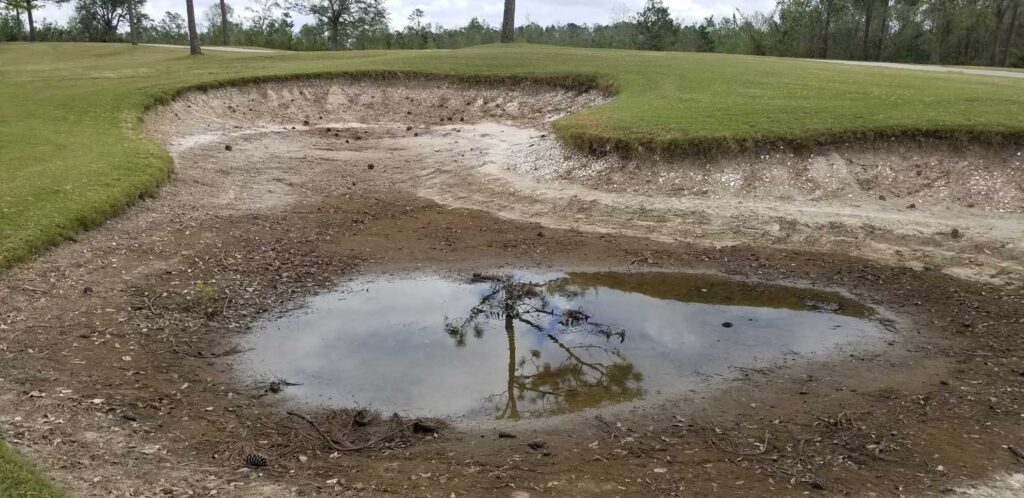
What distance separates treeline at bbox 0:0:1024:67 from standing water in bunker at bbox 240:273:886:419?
4943 cm

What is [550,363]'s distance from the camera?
846 cm

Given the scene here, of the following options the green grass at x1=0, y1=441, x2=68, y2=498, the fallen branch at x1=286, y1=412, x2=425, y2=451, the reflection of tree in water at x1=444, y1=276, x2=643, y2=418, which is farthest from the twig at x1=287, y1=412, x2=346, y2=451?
the green grass at x1=0, y1=441, x2=68, y2=498

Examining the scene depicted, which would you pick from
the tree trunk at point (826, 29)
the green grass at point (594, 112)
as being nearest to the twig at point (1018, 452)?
the green grass at point (594, 112)

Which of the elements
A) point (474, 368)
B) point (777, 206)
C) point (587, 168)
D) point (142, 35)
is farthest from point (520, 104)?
point (142, 35)

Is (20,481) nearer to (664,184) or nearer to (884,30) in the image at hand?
(664,184)

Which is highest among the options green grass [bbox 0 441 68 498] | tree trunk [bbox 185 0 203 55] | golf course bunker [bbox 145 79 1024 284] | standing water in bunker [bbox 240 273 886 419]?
tree trunk [bbox 185 0 203 55]

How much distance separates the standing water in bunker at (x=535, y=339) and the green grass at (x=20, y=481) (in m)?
2.58

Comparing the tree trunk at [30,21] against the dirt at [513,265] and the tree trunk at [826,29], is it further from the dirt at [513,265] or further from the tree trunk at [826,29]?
the tree trunk at [826,29]

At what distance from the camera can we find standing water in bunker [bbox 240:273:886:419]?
7727 mm

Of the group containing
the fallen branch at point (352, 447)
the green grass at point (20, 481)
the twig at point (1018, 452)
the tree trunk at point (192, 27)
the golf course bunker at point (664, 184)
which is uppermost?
the tree trunk at point (192, 27)

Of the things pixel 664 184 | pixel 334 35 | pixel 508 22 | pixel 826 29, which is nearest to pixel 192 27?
pixel 508 22

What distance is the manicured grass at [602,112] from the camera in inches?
530

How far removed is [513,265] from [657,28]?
196 feet

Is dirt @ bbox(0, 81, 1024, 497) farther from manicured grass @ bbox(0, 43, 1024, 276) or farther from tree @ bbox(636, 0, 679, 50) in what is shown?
tree @ bbox(636, 0, 679, 50)
